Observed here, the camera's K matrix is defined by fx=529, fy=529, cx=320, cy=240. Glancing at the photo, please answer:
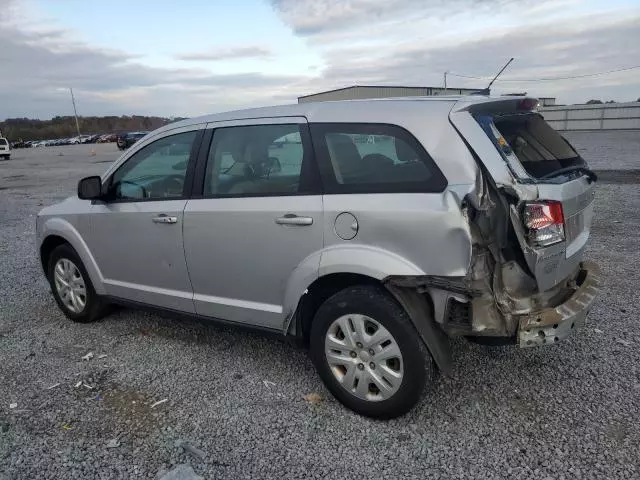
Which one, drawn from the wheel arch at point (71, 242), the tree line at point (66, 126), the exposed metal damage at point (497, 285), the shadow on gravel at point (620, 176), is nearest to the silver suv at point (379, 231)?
the exposed metal damage at point (497, 285)

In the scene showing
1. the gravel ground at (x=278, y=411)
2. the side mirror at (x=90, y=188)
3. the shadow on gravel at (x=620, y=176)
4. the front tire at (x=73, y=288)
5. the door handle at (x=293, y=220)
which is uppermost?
the side mirror at (x=90, y=188)

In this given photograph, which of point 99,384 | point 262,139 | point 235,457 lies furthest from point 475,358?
point 99,384

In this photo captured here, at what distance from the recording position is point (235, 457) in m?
2.82

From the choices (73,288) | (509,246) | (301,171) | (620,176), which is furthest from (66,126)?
(509,246)

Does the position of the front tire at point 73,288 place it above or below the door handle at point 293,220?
below

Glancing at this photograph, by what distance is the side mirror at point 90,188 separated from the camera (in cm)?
421

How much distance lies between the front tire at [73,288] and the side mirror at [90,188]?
0.72m

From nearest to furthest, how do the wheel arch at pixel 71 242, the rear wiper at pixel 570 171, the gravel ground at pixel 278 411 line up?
the gravel ground at pixel 278 411 → the rear wiper at pixel 570 171 → the wheel arch at pixel 71 242

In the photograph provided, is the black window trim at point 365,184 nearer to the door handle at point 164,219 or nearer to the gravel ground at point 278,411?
the door handle at point 164,219

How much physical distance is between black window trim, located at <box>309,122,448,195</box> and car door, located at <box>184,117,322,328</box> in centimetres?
6

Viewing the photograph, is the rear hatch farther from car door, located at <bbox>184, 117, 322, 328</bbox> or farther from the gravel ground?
car door, located at <bbox>184, 117, 322, 328</bbox>

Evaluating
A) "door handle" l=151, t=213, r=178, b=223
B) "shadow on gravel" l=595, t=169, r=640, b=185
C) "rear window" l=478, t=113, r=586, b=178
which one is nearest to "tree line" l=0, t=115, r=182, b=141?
"shadow on gravel" l=595, t=169, r=640, b=185

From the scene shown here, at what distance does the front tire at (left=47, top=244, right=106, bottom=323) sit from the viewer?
15.4 ft

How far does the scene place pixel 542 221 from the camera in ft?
9.21
